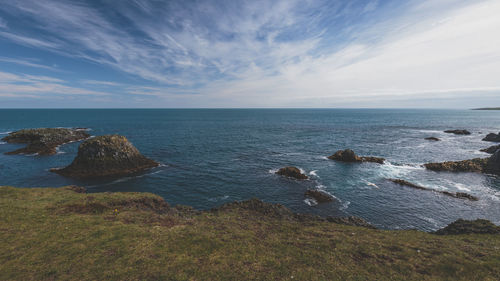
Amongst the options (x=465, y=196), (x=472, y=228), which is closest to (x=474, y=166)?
(x=465, y=196)

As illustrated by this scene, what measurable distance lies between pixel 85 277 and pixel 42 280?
2.41 metres

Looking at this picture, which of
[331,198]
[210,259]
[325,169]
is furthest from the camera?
[325,169]

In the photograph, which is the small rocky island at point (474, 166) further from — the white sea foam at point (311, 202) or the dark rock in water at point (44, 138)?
the dark rock in water at point (44, 138)

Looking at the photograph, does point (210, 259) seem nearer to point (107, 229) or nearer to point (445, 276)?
point (107, 229)

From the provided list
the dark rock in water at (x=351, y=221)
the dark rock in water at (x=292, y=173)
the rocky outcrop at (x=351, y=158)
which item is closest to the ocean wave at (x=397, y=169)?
the rocky outcrop at (x=351, y=158)

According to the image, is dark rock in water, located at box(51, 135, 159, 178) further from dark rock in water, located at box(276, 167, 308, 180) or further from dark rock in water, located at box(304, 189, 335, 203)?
dark rock in water, located at box(304, 189, 335, 203)

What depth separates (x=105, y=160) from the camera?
45500 millimetres

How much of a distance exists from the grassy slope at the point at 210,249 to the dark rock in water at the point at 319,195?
33.8 feet

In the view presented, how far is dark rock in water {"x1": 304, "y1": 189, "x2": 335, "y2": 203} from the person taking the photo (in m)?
32.6

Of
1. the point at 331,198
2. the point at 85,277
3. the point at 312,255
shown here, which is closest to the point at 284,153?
the point at 331,198

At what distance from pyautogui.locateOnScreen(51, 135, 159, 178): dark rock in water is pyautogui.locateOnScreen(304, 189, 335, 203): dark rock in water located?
3779cm

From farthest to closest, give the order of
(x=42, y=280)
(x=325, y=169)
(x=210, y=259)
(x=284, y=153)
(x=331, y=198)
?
1. (x=284, y=153)
2. (x=325, y=169)
3. (x=331, y=198)
4. (x=210, y=259)
5. (x=42, y=280)

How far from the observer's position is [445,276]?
13406mm

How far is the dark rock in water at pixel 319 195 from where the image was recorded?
32.6 m
